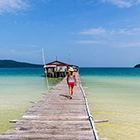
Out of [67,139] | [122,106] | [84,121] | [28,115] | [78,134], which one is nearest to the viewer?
[67,139]

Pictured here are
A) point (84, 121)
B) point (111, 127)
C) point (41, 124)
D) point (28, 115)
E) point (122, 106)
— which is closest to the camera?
point (41, 124)

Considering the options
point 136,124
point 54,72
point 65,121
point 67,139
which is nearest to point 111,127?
point 136,124

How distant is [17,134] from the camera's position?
4.75m

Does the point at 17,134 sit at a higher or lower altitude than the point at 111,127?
higher

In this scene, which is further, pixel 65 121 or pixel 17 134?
pixel 65 121

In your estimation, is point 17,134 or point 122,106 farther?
point 122,106

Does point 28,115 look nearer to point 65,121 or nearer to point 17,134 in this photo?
point 65,121

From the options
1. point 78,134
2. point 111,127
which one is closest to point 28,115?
point 78,134

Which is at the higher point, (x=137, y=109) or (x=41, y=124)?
(x=41, y=124)

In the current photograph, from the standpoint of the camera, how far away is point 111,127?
775 centimetres

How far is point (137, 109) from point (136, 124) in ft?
9.46

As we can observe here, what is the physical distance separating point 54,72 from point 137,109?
1214 inches

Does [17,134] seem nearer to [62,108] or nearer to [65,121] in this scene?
[65,121]

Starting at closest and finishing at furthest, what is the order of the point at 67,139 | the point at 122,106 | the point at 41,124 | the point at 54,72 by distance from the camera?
the point at 67,139, the point at 41,124, the point at 122,106, the point at 54,72
